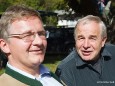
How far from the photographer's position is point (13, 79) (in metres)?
2.66

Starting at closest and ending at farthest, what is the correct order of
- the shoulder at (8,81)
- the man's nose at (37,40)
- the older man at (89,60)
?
the shoulder at (8,81) → the man's nose at (37,40) → the older man at (89,60)

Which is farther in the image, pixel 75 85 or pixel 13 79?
pixel 75 85

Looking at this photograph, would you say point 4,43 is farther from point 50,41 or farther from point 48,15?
point 48,15

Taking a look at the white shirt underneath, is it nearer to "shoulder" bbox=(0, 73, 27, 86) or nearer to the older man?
"shoulder" bbox=(0, 73, 27, 86)

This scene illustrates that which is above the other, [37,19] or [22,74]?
[37,19]

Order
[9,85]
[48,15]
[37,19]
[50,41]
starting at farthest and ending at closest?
[48,15] → [50,41] → [37,19] → [9,85]

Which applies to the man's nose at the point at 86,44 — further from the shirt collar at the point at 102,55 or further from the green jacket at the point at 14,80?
the green jacket at the point at 14,80

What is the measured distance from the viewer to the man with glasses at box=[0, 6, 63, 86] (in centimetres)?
269

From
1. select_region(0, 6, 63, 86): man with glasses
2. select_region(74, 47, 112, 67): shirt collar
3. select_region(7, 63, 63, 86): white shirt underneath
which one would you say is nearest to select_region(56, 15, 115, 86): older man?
select_region(74, 47, 112, 67): shirt collar

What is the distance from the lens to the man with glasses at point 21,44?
2.69 metres

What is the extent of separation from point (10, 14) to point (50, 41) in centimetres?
1483

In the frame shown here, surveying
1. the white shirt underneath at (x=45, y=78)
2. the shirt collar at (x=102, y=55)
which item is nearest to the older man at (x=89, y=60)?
the shirt collar at (x=102, y=55)

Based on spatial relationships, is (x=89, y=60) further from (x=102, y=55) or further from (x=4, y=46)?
(x=4, y=46)

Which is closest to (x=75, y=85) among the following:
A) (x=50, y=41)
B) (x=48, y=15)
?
(x=50, y=41)
